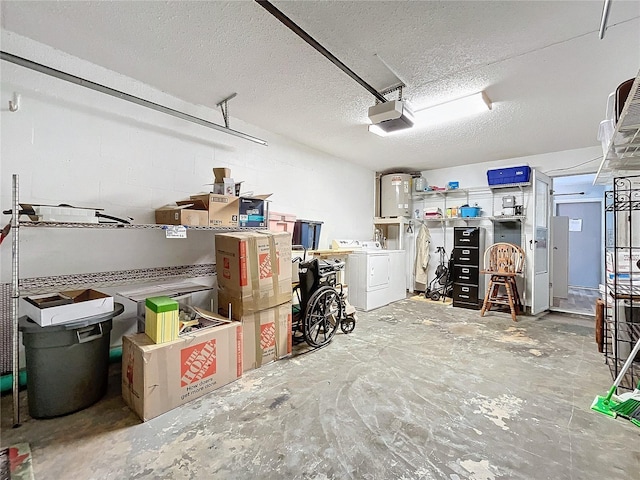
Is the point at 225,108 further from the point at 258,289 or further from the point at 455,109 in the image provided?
the point at 455,109

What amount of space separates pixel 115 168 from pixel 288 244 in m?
1.65

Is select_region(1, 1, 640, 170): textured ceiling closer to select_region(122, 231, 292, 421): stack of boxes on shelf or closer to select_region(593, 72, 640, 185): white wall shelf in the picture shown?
select_region(593, 72, 640, 185): white wall shelf

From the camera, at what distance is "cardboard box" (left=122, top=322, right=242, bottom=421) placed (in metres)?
1.86

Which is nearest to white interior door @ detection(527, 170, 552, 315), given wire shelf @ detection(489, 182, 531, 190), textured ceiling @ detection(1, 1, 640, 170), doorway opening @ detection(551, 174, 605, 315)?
wire shelf @ detection(489, 182, 531, 190)

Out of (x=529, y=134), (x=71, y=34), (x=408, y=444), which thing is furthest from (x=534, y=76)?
(x=71, y=34)

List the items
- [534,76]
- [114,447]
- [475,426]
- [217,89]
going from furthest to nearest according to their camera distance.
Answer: [217,89], [534,76], [475,426], [114,447]

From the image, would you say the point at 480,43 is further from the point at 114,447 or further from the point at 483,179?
the point at 483,179

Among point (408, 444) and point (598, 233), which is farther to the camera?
point (598, 233)

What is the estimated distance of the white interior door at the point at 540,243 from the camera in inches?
169

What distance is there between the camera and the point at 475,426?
5.89 ft

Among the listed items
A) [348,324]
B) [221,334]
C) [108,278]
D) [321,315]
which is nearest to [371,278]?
[348,324]

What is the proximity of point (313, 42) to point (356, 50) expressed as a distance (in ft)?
1.14

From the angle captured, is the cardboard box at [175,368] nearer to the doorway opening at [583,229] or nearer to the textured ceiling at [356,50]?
the textured ceiling at [356,50]

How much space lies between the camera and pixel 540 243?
15.0 ft
